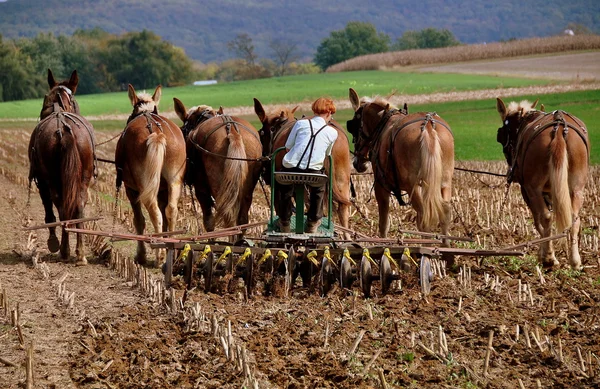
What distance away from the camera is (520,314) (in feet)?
29.0

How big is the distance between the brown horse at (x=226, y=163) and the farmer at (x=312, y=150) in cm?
122

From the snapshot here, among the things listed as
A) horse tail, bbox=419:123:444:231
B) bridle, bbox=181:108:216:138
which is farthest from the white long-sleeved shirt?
bridle, bbox=181:108:216:138

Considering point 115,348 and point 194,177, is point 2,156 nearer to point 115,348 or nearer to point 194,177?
point 194,177

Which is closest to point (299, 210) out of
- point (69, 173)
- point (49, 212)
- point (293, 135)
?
point (293, 135)

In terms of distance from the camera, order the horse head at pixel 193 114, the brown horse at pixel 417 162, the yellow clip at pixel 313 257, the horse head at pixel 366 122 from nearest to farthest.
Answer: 1. the yellow clip at pixel 313 257
2. the brown horse at pixel 417 162
3. the horse head at pixel 366 122
4. the horse head at pixel 193 114

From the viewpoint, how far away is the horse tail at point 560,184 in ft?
36.8

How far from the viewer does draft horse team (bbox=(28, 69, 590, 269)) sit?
1138cm

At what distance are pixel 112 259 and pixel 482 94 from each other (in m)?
49.8

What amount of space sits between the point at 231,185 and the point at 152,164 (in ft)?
3.69

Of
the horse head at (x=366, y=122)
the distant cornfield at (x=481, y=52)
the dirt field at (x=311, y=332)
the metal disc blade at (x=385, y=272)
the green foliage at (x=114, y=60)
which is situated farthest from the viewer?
the green foliage at (x=114, y=60)

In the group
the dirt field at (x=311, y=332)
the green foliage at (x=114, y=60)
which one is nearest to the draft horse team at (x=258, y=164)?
the dirt field at (x=311, y=332)

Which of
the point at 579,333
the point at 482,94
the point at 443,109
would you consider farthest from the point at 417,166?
the point at 482,94

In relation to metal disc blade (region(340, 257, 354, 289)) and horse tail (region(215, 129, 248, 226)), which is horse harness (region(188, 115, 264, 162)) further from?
metal disc blade (region(340, 257, 354, 289))

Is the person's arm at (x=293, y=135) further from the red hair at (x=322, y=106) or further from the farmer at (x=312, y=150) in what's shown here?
the red hair at (x=322, y=106)
